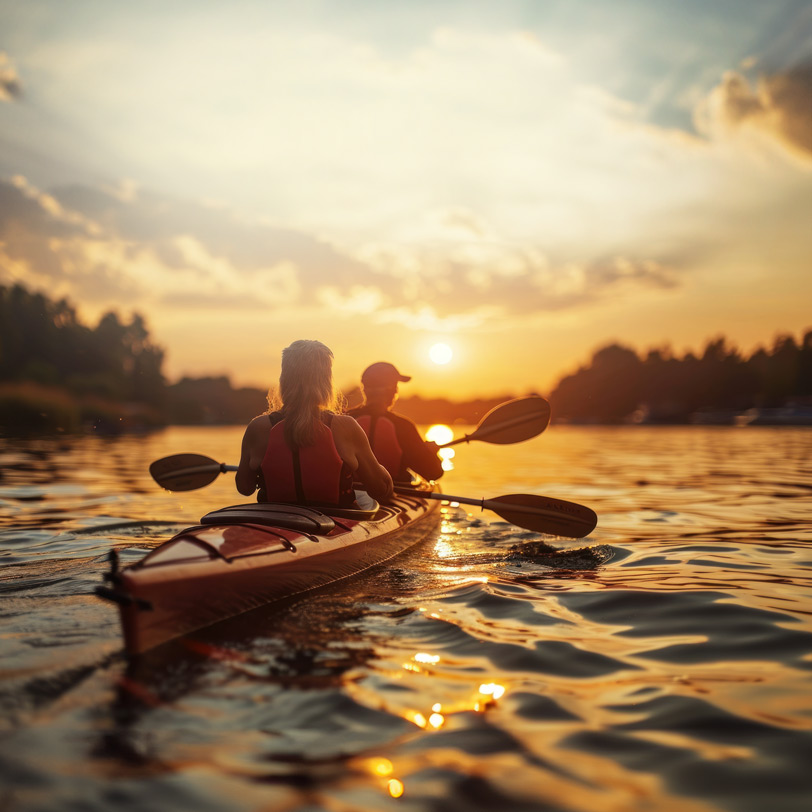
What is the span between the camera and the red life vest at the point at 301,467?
4.89 metres

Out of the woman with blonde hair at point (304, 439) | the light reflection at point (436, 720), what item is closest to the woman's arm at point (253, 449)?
the woman with blonde hair at point (304, 439)

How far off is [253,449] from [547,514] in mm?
3328

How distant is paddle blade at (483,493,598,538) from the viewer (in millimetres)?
6953

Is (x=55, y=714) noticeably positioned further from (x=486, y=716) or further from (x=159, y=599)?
(x=486, y=716)

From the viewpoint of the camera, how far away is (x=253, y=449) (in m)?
5.09

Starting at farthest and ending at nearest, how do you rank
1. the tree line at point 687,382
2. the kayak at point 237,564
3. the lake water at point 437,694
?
1. the tree line at point 687,382
2. the kayak at point 237,564
3. the lake water at point 437,694

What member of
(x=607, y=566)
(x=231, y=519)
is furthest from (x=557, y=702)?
(x=607, y=566)

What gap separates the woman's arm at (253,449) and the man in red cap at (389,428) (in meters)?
2.00

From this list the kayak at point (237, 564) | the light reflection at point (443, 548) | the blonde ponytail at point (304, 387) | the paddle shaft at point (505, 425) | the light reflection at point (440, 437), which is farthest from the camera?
the light reflection at point (440, 437)

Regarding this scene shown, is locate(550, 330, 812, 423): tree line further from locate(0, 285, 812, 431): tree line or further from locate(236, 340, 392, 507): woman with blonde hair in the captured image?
locate(236, 340, 392, 507): woman with blonde hair

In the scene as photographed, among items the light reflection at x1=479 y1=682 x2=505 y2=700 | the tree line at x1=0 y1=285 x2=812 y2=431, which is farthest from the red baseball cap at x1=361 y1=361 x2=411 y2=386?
the tree line at x1=0 y1=285 x2=812 y2=431

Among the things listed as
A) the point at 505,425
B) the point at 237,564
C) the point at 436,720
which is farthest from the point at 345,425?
the point at 505,425

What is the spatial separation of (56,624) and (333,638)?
1577 mm

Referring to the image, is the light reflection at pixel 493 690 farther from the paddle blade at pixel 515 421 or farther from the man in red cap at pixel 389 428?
the paddle blade at pixel 515 421
